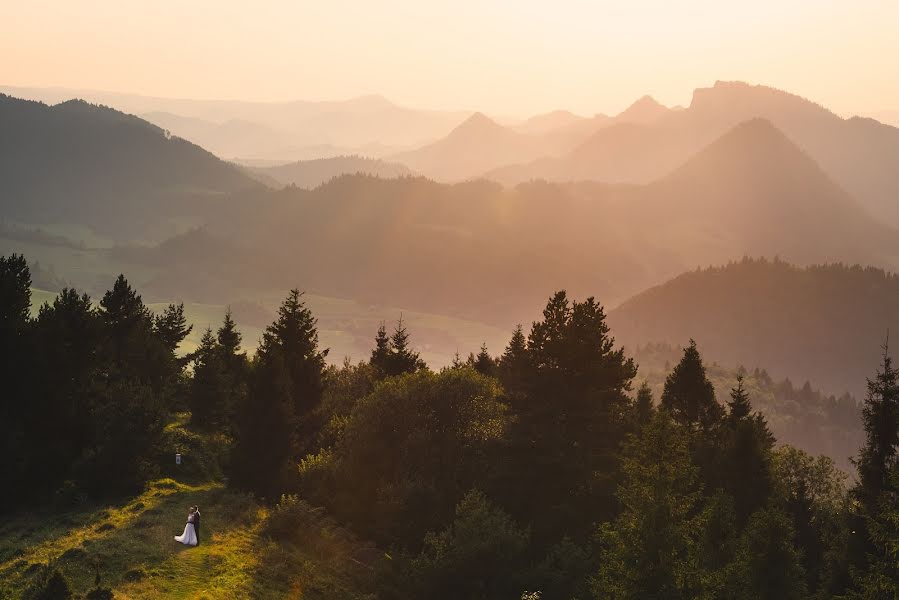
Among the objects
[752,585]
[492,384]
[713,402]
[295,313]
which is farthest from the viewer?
[713,402]

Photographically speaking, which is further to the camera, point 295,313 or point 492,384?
point 295,313

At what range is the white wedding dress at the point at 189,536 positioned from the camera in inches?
1180

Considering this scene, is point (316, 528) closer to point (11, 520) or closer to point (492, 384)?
point (11, 520)

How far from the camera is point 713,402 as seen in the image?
A: 64.9m

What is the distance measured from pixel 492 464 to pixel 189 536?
19.8 metres

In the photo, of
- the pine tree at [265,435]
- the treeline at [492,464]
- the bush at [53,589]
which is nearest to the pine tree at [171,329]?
A: the treeline at [492,464]

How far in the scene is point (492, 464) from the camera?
44.0 m

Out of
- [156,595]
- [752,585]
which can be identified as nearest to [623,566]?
[752,585]

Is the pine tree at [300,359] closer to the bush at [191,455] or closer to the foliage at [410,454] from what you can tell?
the foliage at [410,454]

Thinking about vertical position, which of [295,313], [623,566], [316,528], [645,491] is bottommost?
[316,528]

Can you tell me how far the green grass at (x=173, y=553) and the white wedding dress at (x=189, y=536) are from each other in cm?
37

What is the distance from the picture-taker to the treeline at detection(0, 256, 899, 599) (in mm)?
27797

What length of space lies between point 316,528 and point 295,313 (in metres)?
22.1

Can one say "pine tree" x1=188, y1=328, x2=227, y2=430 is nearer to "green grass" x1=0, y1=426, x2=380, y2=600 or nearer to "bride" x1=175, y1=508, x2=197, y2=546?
"green grass" x1=0, y1=426, x2=380, y2=600
